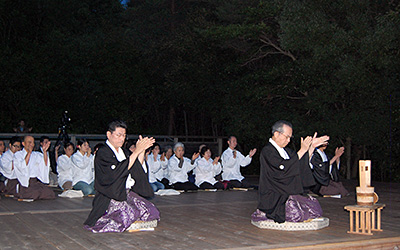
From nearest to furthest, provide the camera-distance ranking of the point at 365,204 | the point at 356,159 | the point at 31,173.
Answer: the point at 365,204 < the point at 31,173 < the point at 356,159

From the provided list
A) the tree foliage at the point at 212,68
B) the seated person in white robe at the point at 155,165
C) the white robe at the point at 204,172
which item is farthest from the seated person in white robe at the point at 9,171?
the tree foliage at the point at 212,68

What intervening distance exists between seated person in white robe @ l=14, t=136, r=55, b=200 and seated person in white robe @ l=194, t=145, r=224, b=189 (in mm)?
3311

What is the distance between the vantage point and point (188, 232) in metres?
5.19

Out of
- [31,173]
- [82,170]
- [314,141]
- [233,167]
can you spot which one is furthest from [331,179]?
[31,173]

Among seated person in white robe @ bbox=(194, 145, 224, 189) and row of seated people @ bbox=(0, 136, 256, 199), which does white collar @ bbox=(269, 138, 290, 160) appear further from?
seated person in white robe @ bbox=(194, 145, 224, 189)

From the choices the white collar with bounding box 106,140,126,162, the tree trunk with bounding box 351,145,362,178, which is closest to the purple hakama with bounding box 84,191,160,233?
the white collar with bounding box 106,140,126,162

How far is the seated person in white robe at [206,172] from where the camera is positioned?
34.6 ft

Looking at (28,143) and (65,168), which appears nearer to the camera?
(28,143)

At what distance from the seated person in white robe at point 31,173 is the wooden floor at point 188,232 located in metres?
0.80

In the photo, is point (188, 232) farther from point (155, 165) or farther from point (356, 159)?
point (356, 159)

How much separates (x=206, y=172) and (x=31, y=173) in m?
3.77

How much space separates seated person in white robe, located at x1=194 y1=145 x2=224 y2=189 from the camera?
10547mm

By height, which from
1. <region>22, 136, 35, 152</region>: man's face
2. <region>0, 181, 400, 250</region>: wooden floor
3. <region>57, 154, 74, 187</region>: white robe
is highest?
<region>22, 136, 35, 152</region>: man's face

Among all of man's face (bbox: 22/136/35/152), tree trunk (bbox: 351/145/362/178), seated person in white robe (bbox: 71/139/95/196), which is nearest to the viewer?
man's face (bbox: 22/136/35/152)
